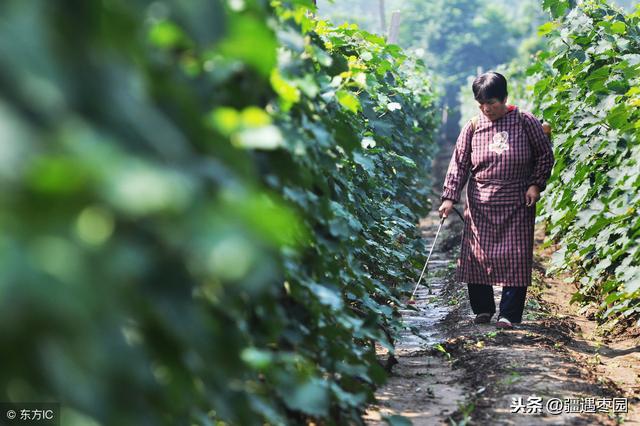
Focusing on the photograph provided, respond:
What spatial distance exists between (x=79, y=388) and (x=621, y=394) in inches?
138

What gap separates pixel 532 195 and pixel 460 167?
547 mm

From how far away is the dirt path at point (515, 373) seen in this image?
12.7 feet

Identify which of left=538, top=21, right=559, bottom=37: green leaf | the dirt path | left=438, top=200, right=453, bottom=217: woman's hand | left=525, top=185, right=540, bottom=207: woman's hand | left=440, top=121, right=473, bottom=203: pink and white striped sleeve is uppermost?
left=538, top=21, right=559, bottom=37: green leaf

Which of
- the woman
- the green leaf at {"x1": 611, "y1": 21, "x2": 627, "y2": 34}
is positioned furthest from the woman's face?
the green leaf at {"x1": 611, "y1": 21, "x2": 627, "y2": 34}

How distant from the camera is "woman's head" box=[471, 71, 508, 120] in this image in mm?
5672

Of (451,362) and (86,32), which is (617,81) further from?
(86,32)

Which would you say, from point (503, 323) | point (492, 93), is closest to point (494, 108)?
point (492, 93)

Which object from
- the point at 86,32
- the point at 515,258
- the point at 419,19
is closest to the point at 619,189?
the point at 515,258

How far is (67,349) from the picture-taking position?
1151mm

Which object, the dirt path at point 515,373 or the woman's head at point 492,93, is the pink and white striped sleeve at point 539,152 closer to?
the woman's head at point 492,93

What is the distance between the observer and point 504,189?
5742 mm

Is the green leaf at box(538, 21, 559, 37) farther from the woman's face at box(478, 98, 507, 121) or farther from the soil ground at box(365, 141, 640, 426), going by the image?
the soil ground at box(365, 141, 640, 426)

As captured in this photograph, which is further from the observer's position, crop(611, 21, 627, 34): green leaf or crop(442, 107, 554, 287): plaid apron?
crop(611, 21, 627, 34): green leaf

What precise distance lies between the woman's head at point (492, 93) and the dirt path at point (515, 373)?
1.31 metres
